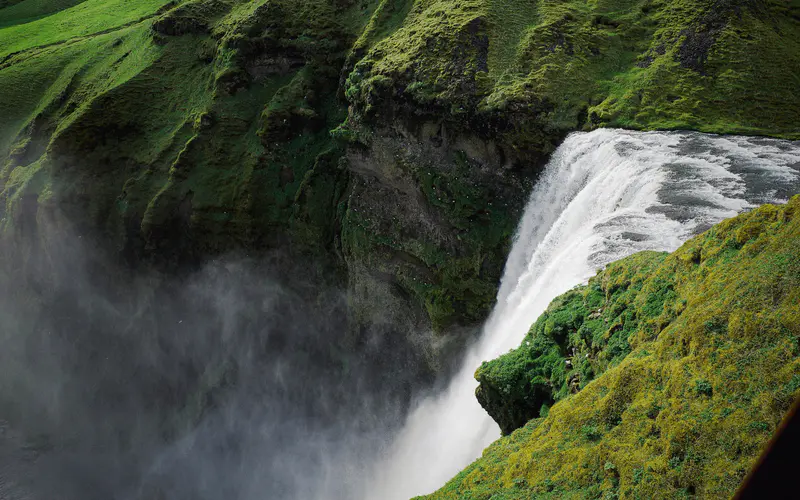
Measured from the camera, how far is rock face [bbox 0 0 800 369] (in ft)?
82.0

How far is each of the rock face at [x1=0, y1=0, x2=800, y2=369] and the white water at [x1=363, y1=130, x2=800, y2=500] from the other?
1.84 meters

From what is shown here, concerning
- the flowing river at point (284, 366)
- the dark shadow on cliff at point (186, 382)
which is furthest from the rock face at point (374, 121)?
the flowing river at point (284, 366)

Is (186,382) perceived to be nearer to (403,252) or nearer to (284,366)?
(284,366)

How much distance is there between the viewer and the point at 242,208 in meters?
34.4

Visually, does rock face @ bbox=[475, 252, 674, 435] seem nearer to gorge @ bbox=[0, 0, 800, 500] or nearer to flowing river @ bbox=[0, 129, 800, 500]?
gorge @ bbox=[0, 0, 800, 500]

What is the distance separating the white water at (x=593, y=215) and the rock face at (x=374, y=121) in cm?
184

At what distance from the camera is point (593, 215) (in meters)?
19.3

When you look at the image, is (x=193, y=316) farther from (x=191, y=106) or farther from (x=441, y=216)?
(x=441, y=216)

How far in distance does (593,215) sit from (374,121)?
14.2 metres

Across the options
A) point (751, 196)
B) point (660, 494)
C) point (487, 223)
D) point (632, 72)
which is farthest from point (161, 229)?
point (660, 494)

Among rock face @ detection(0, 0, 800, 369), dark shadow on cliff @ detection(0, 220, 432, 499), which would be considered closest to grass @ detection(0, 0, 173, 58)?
rock face @ detection(0, 0, 800, 369)

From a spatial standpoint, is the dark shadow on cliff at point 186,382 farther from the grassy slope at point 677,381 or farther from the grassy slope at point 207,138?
the grassy slope at point 677,381

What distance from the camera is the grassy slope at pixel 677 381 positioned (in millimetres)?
7695

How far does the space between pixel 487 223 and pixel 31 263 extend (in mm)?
32787
